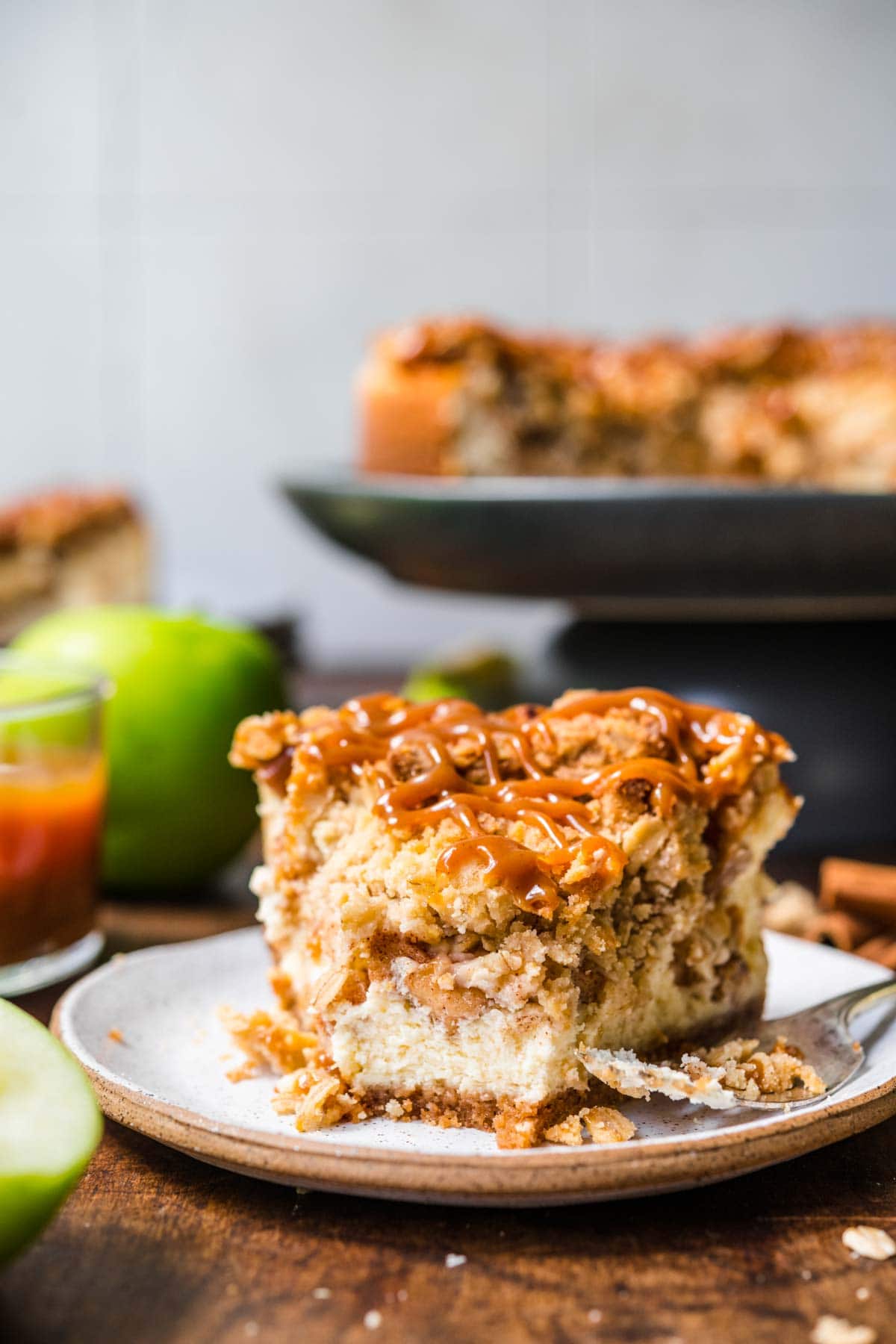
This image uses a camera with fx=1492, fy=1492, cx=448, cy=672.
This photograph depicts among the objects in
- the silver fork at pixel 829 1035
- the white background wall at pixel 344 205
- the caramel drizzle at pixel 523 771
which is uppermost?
the white background wall at pixel 344 205

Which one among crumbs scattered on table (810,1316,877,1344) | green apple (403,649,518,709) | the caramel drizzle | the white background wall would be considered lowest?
crumbs scattered on table (810,1316,877,1344)

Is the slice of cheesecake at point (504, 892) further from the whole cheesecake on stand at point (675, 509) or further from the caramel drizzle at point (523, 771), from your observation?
the whole cheesecake on stand at point (675, 509)

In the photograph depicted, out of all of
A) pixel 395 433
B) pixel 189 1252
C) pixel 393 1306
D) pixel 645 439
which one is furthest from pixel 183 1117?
pixel 645 439

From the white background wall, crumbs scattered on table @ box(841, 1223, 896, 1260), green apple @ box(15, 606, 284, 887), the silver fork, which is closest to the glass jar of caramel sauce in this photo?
green apple @ box(15, 606, 284, 887)

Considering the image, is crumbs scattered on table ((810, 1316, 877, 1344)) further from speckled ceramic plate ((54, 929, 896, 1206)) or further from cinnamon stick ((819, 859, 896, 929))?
cinnamon stick ((819, 859, 896, 929))

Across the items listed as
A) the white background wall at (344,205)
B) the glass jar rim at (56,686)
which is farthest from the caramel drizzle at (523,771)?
the white background wall at (344,205)

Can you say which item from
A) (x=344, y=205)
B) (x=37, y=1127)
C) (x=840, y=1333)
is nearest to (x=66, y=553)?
(x=344, y=205)

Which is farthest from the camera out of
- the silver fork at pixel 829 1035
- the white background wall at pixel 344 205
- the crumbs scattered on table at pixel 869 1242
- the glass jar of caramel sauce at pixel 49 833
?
the white background wall at pixel 344 205

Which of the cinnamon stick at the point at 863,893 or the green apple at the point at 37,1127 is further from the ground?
the green apple at the point at 37,1127
